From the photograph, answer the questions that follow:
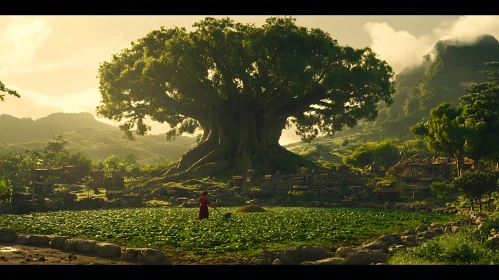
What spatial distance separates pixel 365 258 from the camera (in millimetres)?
14117

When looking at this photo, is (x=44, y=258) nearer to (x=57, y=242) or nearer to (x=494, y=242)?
(x=57, y=242)

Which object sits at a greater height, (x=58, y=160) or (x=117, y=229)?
(x=58, y=160)

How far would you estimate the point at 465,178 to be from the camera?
3012 centimetres

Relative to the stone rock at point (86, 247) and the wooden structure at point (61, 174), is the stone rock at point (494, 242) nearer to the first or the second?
the stone rock at point (86, 247)

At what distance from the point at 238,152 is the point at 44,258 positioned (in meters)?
45.6

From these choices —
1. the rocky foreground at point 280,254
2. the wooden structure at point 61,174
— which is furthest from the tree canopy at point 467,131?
the wooden structure at point 61,174

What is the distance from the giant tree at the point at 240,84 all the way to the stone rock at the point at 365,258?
41.5 meters

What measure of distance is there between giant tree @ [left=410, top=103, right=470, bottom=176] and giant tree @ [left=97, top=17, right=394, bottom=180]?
14.2 metres

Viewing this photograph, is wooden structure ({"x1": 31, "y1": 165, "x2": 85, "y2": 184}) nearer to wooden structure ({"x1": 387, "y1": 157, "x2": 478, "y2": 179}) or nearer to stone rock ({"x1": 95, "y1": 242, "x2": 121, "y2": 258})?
Answer: stone rock ({"x1": 95, "y1": 242, "x2": 121, "y2": 258})

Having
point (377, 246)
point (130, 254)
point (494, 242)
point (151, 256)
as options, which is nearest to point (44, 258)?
point (130, 254)

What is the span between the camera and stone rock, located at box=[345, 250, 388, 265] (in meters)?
14.0

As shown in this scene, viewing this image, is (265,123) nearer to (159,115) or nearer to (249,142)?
(249,142)
